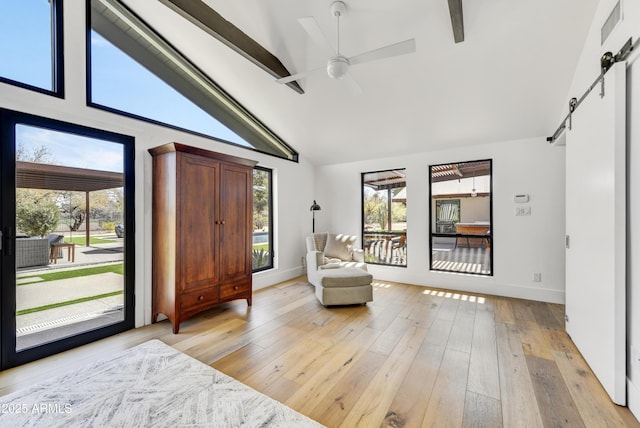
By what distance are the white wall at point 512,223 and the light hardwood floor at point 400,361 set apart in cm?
44

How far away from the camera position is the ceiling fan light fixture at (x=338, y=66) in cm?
222

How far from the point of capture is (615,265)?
177 centimetres

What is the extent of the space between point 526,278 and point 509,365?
2.22 metres

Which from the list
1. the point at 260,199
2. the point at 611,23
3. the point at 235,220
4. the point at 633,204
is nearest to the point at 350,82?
the point at 611,23

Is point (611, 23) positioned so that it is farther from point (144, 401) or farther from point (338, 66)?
point (144, 401)

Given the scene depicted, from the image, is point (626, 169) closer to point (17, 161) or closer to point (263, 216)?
point (263, 216)

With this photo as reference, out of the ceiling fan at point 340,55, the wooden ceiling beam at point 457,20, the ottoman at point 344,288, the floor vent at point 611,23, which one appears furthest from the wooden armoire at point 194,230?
the floor vent at point 611,23

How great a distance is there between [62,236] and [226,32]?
8.71 ft

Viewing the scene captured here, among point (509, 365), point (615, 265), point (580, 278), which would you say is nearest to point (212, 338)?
point (509, 365)

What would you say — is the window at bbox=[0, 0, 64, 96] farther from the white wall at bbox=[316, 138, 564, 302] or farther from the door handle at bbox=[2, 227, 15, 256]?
the white wall at bbox=[316, 138, 564, 302]

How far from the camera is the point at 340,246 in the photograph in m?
4.93

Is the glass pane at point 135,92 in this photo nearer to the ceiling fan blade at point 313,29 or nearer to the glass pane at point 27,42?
the glass pane at point 27,42

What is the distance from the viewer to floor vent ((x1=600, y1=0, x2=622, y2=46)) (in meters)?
1.90

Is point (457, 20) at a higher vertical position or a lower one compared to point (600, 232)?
higher
